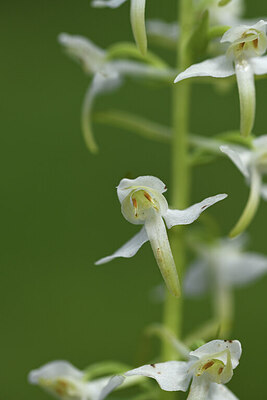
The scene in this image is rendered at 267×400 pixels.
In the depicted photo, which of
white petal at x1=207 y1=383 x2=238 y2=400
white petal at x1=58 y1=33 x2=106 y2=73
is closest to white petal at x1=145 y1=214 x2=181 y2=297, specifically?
white petal at x1=207 y1=383 x2=238 y2=400

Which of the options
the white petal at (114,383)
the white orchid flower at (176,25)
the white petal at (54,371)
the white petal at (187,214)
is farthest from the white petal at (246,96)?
the white petal at (54,371)

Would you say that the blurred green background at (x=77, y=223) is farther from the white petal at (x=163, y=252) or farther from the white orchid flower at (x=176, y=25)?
the white petal at (x=163, y=252)

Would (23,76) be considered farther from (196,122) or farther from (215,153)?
(215,153)

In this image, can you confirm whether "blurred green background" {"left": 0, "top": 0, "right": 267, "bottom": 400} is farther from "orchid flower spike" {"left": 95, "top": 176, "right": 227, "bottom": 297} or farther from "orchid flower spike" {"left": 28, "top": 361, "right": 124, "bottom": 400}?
"orchid flower spike" {"left": 95, "top": 176, "right": 227, "bottom": 297}

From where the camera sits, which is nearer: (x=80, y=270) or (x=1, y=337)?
(x=1, y=337)

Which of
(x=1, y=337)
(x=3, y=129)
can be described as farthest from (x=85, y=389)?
(x=3, y=129)

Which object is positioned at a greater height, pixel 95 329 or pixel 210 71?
pixel 95 329

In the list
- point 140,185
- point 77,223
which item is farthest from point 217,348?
point 77,223
